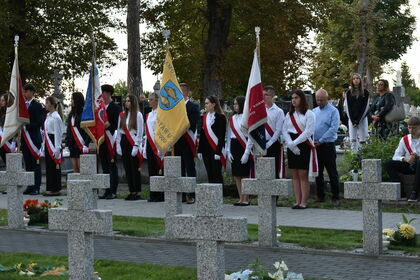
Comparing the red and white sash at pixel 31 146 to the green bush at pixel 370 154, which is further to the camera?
the red and white sash at pixel 31 146

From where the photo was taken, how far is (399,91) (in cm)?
2775

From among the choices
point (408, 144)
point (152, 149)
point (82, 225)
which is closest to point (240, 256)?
point (82, 225)

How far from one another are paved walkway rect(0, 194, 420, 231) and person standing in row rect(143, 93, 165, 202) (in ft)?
0.94

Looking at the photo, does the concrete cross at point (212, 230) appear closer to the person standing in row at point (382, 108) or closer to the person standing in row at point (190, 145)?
the person standing in row at point (190, 145)

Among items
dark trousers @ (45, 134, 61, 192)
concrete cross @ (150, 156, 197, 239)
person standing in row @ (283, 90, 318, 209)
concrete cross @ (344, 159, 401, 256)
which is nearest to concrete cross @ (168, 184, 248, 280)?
concrete cross @ (344, 159, 401, 256)

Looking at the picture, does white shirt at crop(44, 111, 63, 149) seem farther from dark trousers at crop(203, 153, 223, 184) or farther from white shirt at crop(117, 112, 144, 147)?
dark trousers at crop(203, 153, 223, 184)

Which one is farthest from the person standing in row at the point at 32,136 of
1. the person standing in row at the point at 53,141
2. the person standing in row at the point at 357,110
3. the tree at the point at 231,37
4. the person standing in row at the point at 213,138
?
the tree at the point at 231,37

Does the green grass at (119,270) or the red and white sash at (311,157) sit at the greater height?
the red and white sash at (311,157)

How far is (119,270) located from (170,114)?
5.40m

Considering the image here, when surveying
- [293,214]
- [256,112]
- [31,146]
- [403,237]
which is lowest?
[403,237]

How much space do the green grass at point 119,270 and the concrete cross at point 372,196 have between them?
2220 millimetres

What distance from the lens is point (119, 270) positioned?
10.0m

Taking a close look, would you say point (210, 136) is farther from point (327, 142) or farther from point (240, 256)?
point (240, 256)

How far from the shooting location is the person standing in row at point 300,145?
15.3 meters
